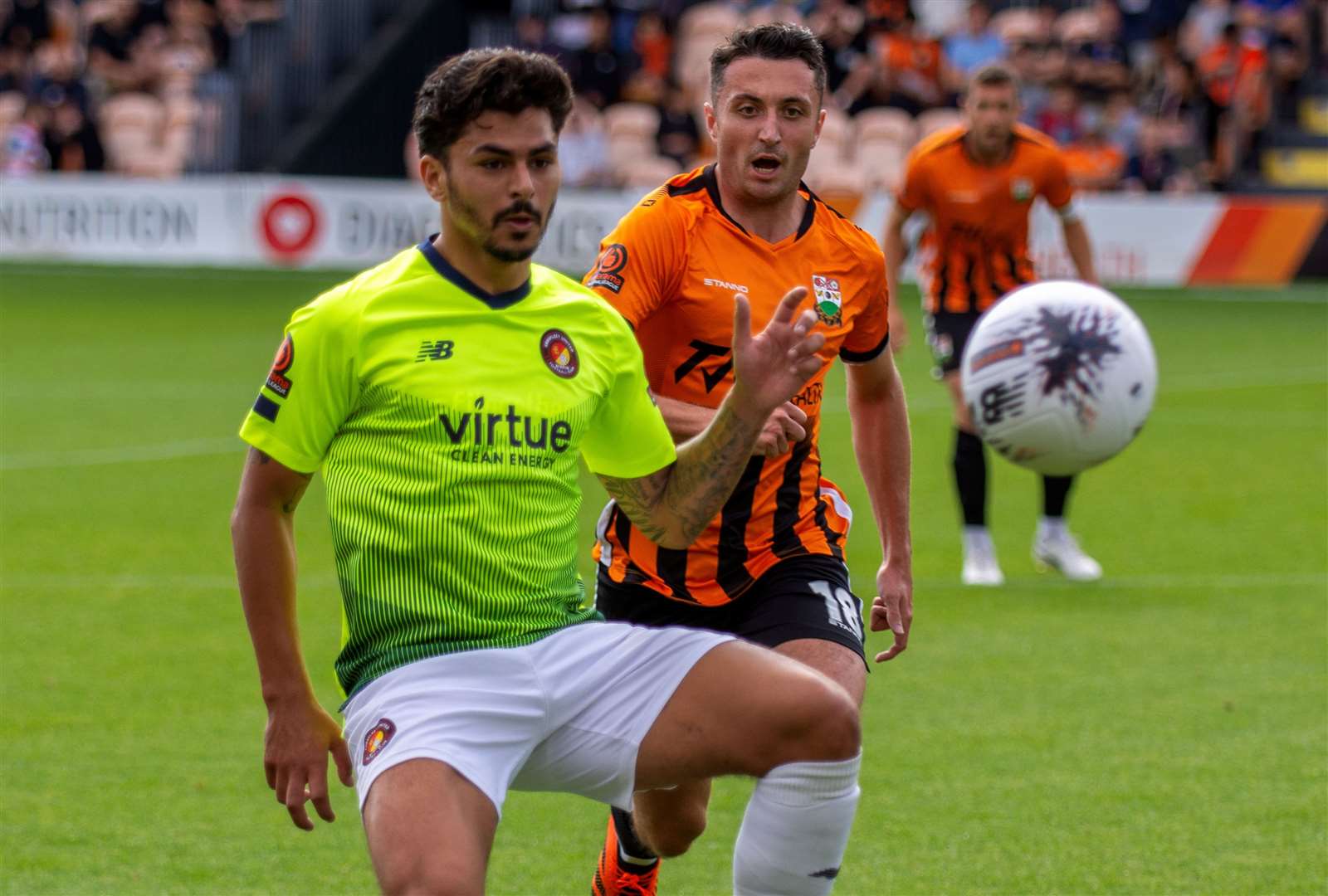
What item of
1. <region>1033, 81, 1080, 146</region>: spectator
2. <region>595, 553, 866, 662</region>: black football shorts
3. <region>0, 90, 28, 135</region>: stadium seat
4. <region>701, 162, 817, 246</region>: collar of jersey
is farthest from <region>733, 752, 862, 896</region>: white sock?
<region>0, 90, 28, 135</region>: stadium seat

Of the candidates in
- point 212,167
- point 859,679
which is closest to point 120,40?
Result: point 212,167

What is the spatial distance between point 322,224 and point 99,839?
2029 cm

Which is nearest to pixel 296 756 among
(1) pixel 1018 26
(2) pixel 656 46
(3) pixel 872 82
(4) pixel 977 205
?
(4) pixel 977 205

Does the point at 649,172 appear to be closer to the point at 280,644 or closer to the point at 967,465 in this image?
the point at 967,465

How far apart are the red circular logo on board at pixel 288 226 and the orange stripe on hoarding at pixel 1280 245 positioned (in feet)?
36.2

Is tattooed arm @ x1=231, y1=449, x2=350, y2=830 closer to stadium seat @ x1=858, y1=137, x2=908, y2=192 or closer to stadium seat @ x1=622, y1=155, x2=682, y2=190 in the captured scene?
stadium seat @ x1=622, y1=155, x2=682, y2=190

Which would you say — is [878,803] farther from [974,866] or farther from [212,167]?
[212,167]

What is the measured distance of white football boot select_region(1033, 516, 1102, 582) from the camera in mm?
10016

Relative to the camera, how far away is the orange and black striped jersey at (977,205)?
10.2 m

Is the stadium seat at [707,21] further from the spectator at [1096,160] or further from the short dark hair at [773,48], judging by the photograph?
the short dark hair at [773,48]

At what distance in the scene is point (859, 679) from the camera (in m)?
4.74

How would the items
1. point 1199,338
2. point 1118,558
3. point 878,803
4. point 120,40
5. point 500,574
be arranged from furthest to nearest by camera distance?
point 120,40
point 1199,338
point 1118,558
point 878,803
point 500,574

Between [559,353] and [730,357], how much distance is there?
1.11 meters

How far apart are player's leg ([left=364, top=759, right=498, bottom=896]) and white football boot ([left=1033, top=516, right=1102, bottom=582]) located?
21.7 ft
